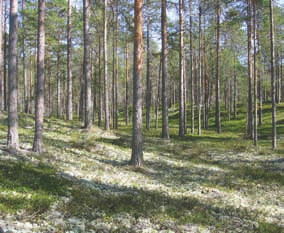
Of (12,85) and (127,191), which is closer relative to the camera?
(127,191)

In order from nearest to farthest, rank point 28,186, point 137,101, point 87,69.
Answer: point 28,186
point 137,101
point 87,69

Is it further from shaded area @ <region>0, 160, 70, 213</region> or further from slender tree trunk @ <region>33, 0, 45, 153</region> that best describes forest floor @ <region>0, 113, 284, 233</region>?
slender tree trunk @ <region>33, 0, 45, 153</region>

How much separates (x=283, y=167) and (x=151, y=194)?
36.5 ft

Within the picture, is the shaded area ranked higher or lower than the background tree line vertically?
lower

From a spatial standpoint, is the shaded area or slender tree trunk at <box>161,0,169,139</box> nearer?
the shaded area

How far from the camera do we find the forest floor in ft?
29.6

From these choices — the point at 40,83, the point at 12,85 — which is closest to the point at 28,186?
the point at 12,85

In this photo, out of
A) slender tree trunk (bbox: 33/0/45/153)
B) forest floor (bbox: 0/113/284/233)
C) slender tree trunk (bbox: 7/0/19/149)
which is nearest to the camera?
forest floor (bbox: 0/113/284/233)

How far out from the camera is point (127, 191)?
40.0 feet

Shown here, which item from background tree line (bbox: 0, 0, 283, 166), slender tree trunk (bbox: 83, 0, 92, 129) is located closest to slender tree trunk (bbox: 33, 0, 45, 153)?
background tree line (bbox: 0, 0, 283, 166)

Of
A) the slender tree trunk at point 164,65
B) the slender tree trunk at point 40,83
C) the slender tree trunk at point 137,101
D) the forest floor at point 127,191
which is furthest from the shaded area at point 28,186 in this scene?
the slender tree trunk at point 164,65

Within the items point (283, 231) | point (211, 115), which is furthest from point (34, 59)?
point (283, 231)

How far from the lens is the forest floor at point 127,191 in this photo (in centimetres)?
902

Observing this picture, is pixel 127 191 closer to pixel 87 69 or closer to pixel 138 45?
pixel 138 45
